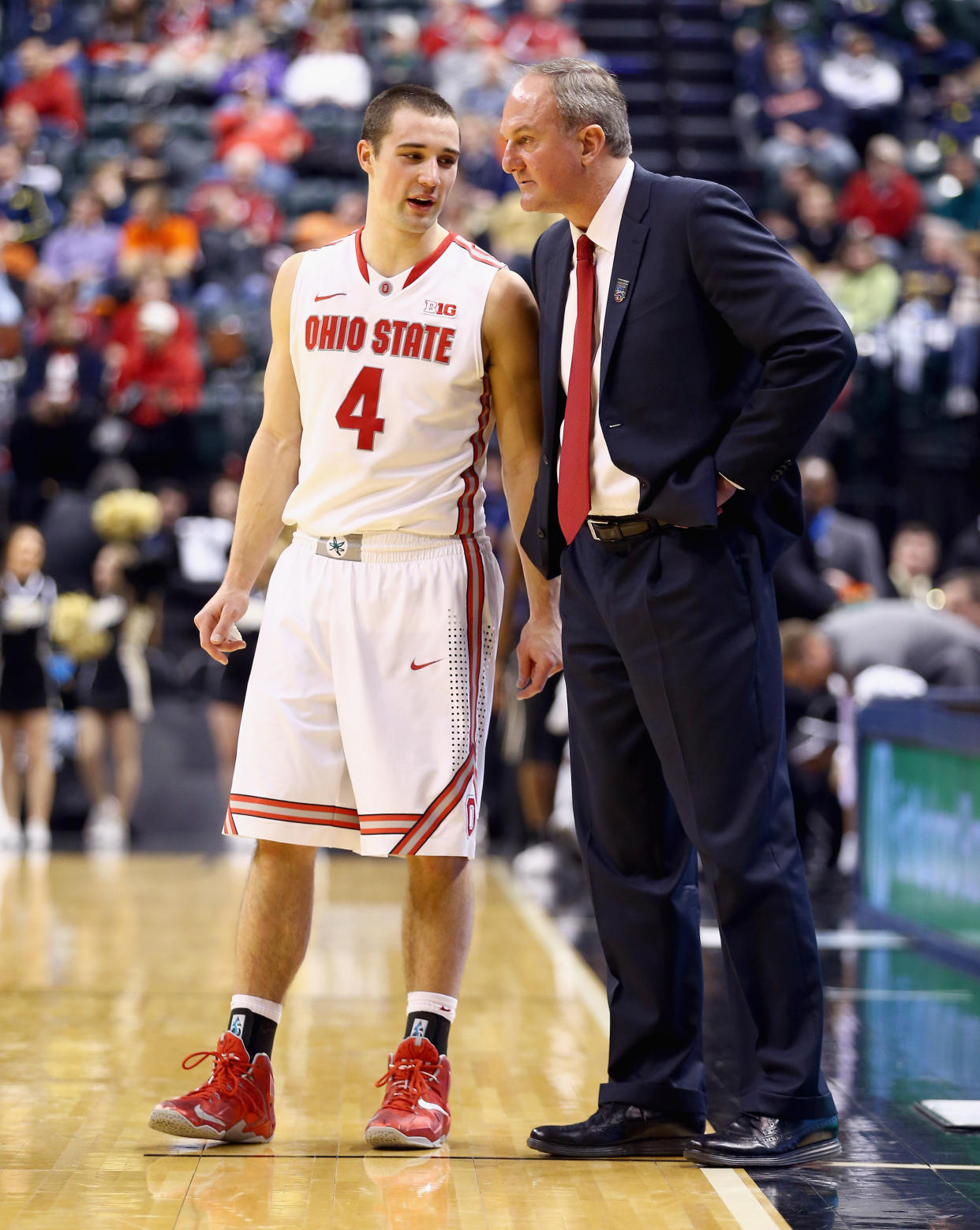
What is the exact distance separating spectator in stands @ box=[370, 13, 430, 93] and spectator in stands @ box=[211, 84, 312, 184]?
31.5 inches

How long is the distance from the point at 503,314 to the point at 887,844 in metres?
4.05

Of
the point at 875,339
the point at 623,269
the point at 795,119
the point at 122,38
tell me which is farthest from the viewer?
the point at 122,38

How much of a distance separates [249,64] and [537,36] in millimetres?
2500

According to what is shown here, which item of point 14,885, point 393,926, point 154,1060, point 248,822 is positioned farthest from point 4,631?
point 248,822

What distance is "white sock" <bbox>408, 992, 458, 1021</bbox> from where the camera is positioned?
3.46 meters

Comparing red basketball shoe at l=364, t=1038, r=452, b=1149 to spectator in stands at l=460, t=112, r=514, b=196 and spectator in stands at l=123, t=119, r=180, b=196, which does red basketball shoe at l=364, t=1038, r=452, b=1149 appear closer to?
spectator in stands at l=460, t=112, r=514, b=196

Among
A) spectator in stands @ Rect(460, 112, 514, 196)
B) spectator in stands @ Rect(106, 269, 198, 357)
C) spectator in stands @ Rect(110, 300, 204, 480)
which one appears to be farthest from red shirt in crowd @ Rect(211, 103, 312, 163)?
spectator in stands @ Rect(110, 300, 204, 480)

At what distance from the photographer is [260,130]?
1448 centimetres

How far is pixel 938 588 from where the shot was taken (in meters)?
10.5

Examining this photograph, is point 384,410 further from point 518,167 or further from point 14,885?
point 14,885

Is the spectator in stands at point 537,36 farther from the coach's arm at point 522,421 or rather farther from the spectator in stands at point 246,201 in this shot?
the coach's arm at point 522,421

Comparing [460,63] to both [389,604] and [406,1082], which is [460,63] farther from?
[406,1082]

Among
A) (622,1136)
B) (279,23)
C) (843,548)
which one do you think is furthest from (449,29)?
(622,1136)

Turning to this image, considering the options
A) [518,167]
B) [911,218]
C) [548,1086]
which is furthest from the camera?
[911,218]
